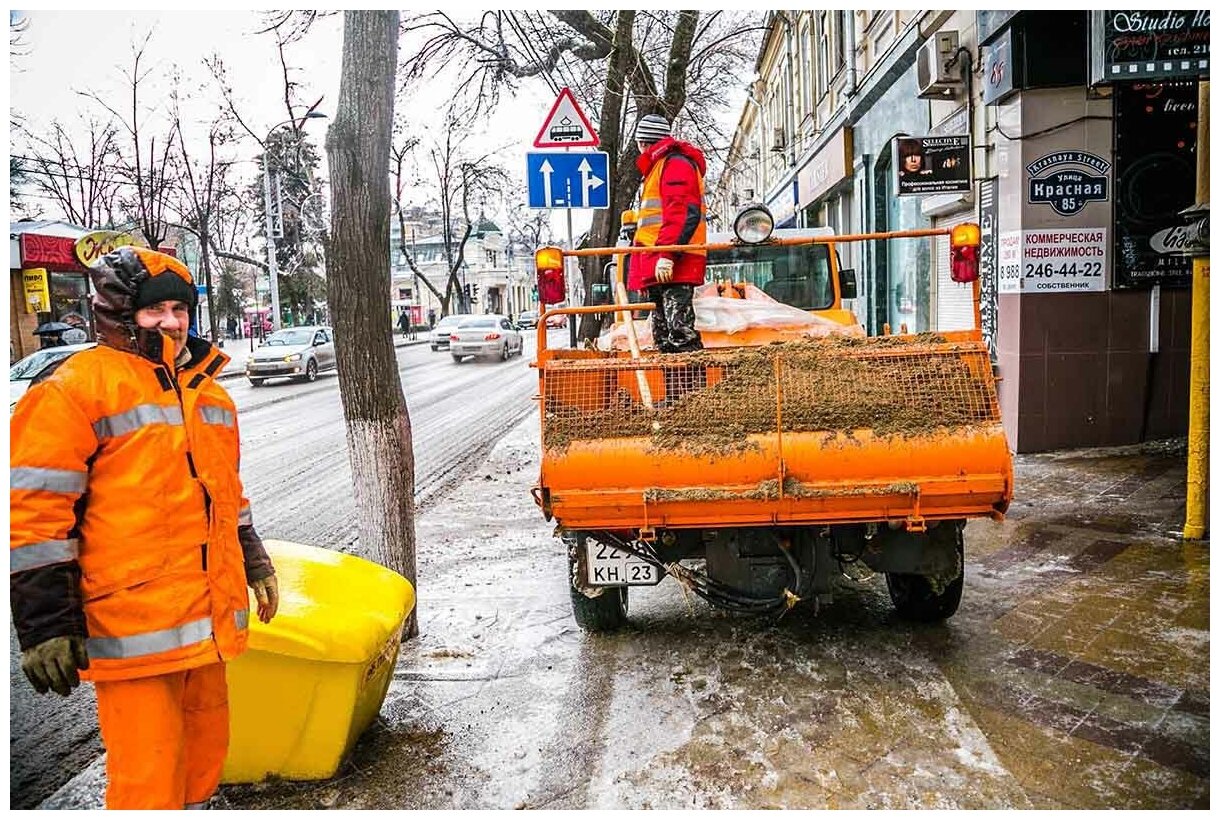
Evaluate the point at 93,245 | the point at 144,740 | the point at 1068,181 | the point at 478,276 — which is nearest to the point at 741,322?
the point at 144,740

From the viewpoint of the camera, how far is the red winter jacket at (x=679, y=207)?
5.06 meters

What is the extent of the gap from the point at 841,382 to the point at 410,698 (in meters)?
2.34

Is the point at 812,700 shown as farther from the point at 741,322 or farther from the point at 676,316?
the point at 741,322

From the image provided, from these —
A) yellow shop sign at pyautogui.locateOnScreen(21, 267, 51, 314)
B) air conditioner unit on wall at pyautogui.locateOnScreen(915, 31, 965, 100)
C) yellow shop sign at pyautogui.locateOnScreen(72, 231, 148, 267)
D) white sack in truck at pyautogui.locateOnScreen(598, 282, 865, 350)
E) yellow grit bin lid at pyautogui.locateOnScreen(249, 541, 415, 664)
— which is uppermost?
air conditioner unit on wall at pyautogui.locateOnScreen(915, 31, 965, 100)

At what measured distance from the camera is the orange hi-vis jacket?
7.95ft

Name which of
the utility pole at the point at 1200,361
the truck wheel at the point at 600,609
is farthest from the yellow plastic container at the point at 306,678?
the utility pole at the point at 1200,361

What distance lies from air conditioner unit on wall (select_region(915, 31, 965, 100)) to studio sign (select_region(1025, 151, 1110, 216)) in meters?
2.38

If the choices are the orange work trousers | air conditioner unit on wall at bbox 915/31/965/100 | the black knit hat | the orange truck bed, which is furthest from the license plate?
air conditioner unit on wall at bbox 915/31/965/100

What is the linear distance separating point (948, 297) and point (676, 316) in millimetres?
8747

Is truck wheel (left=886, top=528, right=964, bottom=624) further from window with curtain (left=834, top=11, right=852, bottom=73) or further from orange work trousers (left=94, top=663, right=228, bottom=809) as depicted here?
window with curtain (left=834, top=11, right=852, bottom=73)

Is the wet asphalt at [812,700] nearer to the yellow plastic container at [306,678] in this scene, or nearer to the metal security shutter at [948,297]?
the yellow plastic container at [306,678]

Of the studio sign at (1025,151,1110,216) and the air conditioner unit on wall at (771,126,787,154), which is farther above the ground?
the air conditioner unit on wall at (771,126,787,154)

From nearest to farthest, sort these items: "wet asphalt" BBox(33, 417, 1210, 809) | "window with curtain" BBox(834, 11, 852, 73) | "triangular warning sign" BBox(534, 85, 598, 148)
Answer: "wet asphalt" BBox(33, 417, 1210, 809)
"triangular warning sign" BBox(534, 85, 598, 148)
"window with curtain" BBox(834, 11, 852, 73)

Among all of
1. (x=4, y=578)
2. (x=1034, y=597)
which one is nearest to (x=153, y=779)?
(x=4, y=578)
